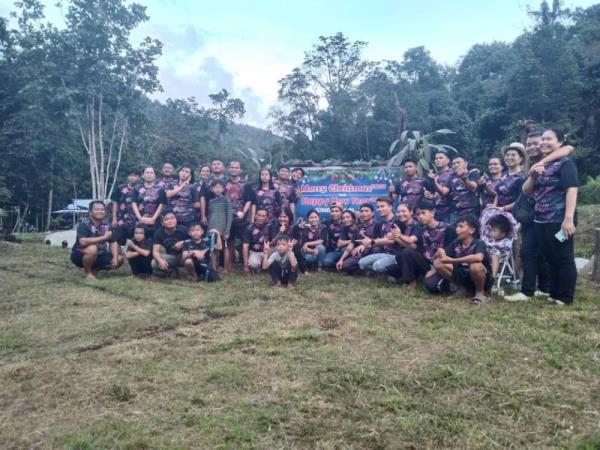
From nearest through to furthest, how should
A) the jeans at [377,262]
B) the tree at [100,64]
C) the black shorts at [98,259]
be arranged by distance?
the jeans at [377,262]
the black shorts at [98,259]
the tree at [100,64]

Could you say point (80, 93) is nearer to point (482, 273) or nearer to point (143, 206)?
point (143, 206)

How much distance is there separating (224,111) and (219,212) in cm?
2816

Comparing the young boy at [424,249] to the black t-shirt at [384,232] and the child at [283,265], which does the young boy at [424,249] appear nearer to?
the black t-shirt at [384,232]

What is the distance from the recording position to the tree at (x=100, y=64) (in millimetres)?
17547

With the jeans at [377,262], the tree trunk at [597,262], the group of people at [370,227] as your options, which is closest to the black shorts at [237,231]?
the group of people at [370,227]

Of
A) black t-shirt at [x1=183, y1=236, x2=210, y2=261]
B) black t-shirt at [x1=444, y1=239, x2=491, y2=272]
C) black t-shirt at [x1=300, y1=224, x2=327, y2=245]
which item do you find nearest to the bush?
black t-shirt at [x1=300, y1=224, x2=327, y2=245]

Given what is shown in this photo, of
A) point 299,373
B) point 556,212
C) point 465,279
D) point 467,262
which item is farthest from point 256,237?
point 299,373

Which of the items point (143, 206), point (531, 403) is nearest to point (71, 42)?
point (143, 206)

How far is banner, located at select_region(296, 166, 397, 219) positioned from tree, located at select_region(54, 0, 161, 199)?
12.4m

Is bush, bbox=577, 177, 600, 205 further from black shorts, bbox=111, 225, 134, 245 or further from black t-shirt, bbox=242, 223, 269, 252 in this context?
black shorts, bbox=111, 225, 134, 245

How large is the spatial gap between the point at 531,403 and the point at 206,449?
166 centimetres

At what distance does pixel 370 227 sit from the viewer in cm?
658

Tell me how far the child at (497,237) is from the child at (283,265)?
7.19 feet

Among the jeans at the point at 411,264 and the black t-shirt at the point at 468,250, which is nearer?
the black t-shirt at the point at 468,250
